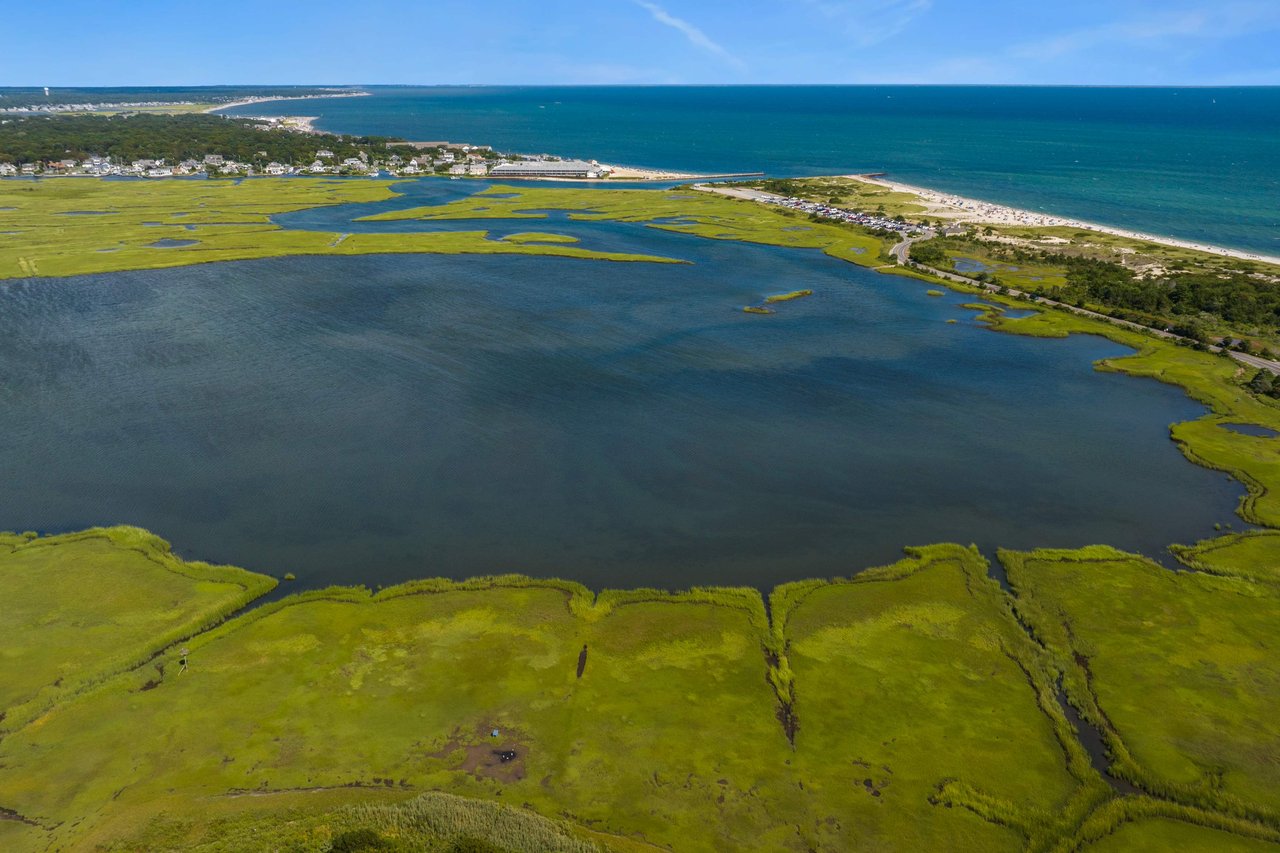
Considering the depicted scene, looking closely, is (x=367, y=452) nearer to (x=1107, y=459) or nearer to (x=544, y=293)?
(x=544, y=293)

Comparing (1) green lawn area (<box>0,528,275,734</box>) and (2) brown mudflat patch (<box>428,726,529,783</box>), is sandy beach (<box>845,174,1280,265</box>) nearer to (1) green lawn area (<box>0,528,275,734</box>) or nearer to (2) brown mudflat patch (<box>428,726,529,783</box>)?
(2) brown mudflat patch (<box>428,726,529,783</box>)

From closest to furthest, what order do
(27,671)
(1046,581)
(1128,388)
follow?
(27,671) → (1046,581) → (1128,388)

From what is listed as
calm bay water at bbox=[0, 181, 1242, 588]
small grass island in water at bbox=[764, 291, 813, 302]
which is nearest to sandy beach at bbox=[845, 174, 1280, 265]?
calm bay water at bbox=[0, 181, 1242, 588]

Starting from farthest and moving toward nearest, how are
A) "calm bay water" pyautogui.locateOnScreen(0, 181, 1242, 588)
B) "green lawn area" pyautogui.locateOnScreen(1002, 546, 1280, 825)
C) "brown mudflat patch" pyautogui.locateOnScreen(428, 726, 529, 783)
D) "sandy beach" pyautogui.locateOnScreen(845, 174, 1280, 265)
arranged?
1. "sandy beach" pyautogui.locateOnScreen(845, 174, 1280, 265)
2. "calm bay water" pyautogui.locateOnScreen(0, 181, 1242, 588)
3. "green lawn area" pyautogui.locateOnScreen(1002, 546, 1280, 825)
4. "brown mudflat patch" pyautogui.locateOnScreen(428, 726, 529, 783)

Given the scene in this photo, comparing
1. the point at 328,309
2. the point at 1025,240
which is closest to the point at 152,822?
the point at 328,309

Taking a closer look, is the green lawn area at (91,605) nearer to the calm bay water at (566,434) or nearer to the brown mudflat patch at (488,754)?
the calm bay water at (566,434)
